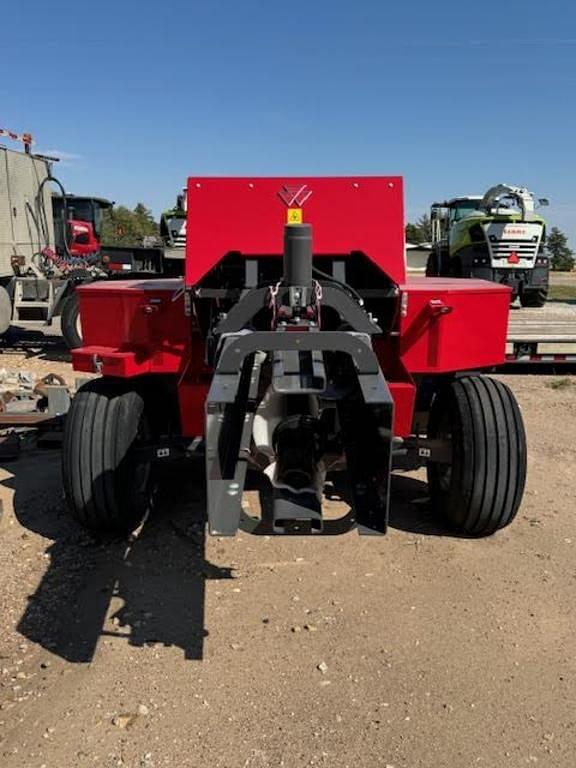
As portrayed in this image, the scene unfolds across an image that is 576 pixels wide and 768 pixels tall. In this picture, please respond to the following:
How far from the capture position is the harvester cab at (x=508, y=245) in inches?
437

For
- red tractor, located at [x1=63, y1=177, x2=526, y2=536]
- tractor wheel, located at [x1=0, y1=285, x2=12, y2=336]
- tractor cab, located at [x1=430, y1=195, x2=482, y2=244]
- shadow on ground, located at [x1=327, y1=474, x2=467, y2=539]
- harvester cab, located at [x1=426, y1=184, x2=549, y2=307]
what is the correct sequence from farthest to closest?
tractor cab, located at [x1=430, y1=195, x2=482, y2=244]
harvester cab, located at [x1=426, y1=184, x2=549, y2=307]
tractor wheel, located at [x1=0, y1=285, x2=12, y2=336]
shadow on ground, located at [x1=327, y1=474, x2=467, y2=539]
red tractor, located at [x1=63, y1=177, x2=526, y2=536]

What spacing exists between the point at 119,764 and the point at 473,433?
6.93 ft

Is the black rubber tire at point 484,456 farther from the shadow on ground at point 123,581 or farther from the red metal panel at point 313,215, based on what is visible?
the shadow on ground at point 123,581

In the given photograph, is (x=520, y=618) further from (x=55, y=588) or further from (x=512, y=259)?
(x=512, y=259)

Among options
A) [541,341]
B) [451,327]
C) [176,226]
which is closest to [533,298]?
[541,341]

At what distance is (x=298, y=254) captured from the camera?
3004mm

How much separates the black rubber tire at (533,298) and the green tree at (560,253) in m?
30.2

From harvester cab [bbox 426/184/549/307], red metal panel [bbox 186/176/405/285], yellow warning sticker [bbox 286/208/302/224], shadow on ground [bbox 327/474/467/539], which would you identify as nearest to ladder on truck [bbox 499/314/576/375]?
harvester cab [bbox 426/184/549/307]

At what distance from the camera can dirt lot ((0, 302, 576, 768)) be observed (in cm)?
237

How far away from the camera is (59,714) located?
8.14ft

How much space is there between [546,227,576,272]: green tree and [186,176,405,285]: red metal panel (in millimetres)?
38660

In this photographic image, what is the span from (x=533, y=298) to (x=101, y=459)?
30.3 feet

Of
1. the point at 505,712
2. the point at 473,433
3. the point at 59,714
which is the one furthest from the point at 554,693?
the point at 59,714

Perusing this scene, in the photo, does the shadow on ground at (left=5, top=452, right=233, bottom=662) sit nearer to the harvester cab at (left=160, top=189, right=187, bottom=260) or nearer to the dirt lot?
the dirt lot
